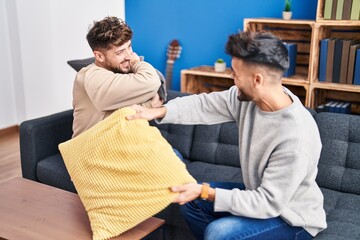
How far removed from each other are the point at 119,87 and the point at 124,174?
0.41m

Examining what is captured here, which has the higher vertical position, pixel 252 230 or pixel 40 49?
pixel 40 49

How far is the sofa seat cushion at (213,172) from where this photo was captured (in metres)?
2.25

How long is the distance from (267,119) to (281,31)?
2.08 metres

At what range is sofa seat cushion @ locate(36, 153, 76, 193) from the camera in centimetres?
237

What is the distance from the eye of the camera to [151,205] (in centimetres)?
153

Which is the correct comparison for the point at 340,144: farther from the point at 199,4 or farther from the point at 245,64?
the point at 199,4

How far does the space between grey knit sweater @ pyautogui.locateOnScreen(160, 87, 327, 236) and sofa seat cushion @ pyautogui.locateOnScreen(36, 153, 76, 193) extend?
1098 millimetres

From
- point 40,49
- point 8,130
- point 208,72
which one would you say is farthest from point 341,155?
point 8,130

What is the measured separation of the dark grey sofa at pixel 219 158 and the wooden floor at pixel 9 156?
0.87 metres

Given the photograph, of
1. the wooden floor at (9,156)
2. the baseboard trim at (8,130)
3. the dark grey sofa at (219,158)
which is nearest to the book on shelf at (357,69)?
the dark grey sofa at (219,158)

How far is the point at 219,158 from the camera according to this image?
2.47m

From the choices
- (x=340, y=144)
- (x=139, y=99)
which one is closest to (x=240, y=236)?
(x=139, y=99)

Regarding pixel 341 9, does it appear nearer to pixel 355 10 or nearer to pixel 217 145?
pixel 355 10

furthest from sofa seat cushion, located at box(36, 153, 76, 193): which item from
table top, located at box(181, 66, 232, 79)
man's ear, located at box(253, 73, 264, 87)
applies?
table top, located at box(181, 66, 232, 79)
